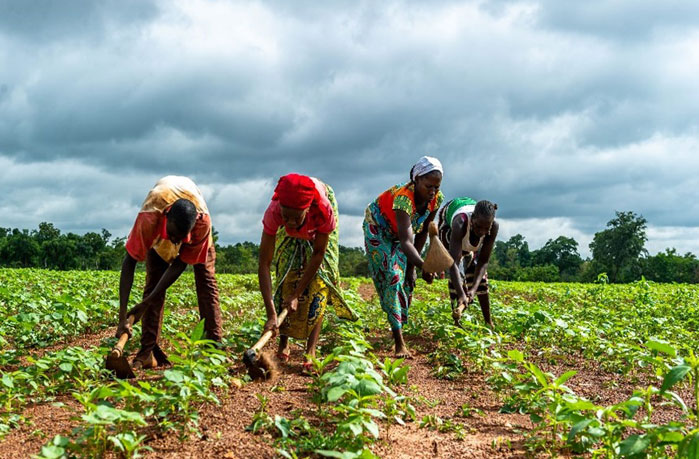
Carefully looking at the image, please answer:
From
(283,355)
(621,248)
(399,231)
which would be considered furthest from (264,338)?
(621,248)

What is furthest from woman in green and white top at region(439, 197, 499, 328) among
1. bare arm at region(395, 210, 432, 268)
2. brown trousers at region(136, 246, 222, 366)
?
brown trousers at region(136, 246, 222, 366)

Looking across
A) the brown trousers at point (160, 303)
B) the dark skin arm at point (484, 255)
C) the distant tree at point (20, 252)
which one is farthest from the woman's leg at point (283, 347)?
the distant tree at point (20, 252)

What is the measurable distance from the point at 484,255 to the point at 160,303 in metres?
3.12

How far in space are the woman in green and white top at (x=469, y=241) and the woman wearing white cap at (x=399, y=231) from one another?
1.06 feet

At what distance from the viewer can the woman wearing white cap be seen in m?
4.45

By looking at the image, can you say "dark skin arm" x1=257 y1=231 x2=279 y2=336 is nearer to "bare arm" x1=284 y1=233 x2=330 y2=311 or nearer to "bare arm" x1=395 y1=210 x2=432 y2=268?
"bare arm" x1=284 y1=233 x2=330 y2=311

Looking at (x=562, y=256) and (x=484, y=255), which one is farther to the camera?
(x=562, y=256)

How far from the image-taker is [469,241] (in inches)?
213

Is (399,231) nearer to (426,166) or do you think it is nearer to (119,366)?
(426,166)

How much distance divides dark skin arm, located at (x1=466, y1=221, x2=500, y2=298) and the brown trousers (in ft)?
7.88

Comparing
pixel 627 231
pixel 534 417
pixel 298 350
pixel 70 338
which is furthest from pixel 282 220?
pixel 627 231

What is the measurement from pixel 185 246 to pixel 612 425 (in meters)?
2.98

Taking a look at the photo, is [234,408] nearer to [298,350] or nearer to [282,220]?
[282,220]

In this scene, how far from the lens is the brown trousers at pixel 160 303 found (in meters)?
4.13
